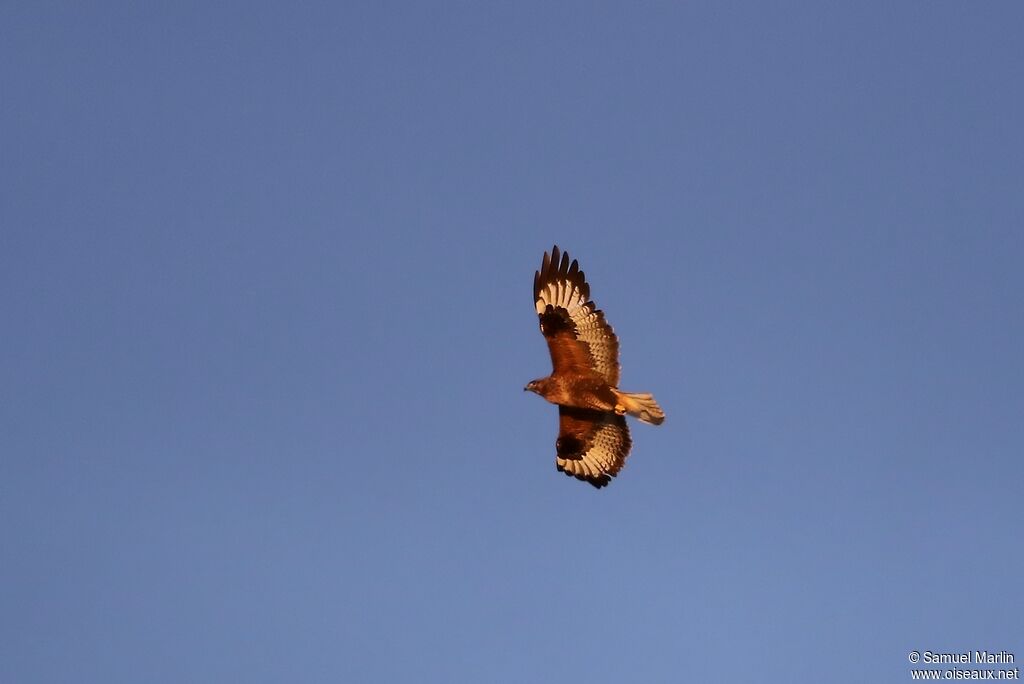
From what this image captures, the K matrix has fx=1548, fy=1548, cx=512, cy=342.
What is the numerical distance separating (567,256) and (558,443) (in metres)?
3.56

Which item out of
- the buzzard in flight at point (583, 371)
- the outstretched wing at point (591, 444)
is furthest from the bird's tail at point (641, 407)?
the outstretched wing at point (591, 444)

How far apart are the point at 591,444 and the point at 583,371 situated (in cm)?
172

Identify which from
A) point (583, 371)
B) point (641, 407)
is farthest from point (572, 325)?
point (641, 407)

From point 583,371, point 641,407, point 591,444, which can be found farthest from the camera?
point 591,444

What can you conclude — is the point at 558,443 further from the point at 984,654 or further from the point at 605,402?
the point at 984,654

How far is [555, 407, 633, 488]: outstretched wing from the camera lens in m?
28.5

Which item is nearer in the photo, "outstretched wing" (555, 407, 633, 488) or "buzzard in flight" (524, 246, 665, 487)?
"buzzard in flight" (524, 246, 665, 487)

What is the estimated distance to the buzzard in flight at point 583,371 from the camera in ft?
90.7

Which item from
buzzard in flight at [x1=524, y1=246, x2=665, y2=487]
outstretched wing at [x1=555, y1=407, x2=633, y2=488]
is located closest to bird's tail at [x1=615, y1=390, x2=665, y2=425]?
buzzard in flight at [x1=524, y1=246, x2=665, y2=487]

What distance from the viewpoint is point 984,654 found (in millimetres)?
28219

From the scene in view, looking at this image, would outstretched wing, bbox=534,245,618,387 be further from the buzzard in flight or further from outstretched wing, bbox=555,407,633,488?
outstretched wing, bbox=555,407,633,488

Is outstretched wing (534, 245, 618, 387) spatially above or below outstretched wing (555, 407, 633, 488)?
above

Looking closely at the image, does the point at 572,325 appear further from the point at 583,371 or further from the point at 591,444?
the point at 591,444

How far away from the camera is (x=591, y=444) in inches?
1136
